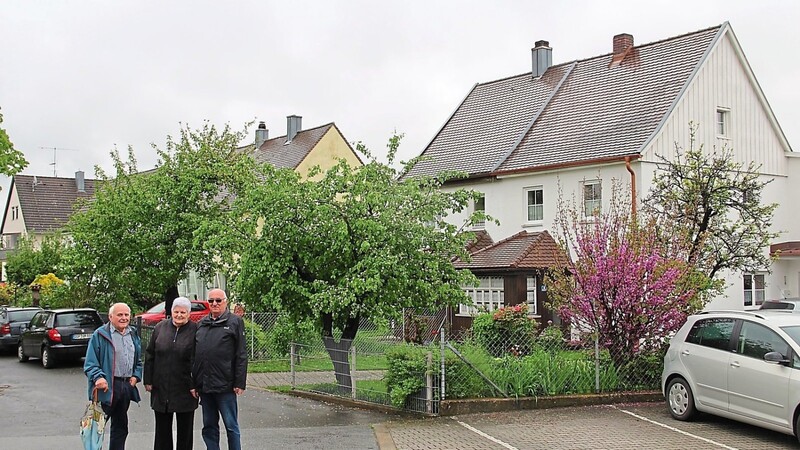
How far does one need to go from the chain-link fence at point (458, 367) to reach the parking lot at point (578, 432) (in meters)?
0.53

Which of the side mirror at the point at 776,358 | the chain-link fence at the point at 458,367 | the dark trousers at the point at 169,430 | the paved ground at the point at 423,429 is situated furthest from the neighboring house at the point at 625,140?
the dark trousers at the point at 169,430

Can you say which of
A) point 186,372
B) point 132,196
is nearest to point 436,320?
point 132,196

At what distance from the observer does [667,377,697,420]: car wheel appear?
13.3m

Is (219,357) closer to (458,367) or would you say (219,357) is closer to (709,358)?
(458,367)

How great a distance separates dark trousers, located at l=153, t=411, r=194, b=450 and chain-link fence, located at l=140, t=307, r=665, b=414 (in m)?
4.78

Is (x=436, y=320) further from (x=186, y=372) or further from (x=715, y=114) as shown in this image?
(x=186, y=372)

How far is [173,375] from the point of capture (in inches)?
376

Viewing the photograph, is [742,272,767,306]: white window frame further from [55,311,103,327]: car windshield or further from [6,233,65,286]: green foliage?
[6,233,65,286]: green foliage

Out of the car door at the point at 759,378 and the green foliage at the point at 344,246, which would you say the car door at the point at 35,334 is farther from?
the car door at the point at 759,378

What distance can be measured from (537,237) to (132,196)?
39.3 ft

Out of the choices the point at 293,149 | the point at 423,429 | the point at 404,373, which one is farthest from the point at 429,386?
the point at 293,149

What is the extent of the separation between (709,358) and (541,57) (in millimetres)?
24168

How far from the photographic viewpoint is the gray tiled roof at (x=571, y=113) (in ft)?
93.4

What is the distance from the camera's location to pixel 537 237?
28.1 meters
